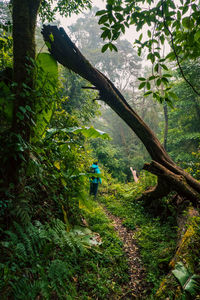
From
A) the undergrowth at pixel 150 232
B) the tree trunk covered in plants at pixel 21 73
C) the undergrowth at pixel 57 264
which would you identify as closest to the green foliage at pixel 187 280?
the undergrowth at pixel 150 232

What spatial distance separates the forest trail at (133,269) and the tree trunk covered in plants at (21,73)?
→ 2347 mm

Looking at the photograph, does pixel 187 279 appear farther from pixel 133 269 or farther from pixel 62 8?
pixel 62 8

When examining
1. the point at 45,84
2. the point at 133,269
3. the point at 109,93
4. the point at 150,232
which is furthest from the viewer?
the point at 150,232

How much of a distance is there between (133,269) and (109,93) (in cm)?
371

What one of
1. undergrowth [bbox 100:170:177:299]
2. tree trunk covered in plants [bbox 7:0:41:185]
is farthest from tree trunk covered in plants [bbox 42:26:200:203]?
tree trunk covered in plants [bbox 7:0:41:185]

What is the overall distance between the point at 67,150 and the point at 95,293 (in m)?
2.42

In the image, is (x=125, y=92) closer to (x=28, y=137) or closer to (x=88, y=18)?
(x=88, y=18)

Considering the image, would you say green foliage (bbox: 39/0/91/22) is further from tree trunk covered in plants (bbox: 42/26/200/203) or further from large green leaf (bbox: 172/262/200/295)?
large green leaf (bbox: 172/262/200/295)

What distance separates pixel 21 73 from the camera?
180 cm

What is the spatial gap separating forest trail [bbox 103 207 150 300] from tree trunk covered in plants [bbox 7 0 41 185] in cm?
235

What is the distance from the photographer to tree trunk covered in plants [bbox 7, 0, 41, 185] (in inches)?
69.8

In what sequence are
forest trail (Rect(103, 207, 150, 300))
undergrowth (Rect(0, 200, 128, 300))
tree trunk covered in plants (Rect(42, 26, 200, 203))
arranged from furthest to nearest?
1. tree trunk covered in plants (Rect(42, 26, 200, 203))
2. forest trail (Rect(103, 207, 150, 300))
3. undergrowth (Rect(0, 200, 128, 300))

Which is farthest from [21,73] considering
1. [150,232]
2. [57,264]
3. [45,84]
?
[150,232]

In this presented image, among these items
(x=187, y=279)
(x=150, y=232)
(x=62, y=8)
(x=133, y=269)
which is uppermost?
(x=62, y=8)
